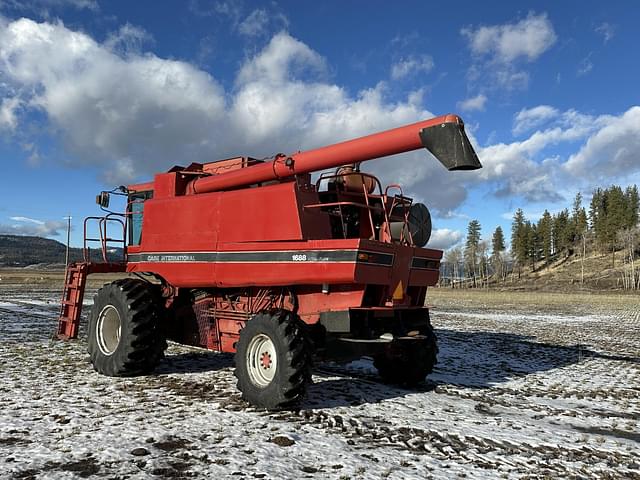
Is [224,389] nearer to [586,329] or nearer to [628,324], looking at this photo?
[586,329]

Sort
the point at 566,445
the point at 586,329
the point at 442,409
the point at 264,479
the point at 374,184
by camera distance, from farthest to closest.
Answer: the point at 586,329 < the point at 374,184 < the point at 442,409 < the point at 566,445 < the point at 264,479

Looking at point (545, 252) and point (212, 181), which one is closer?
point (212, 181)

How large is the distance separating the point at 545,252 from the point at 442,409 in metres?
117

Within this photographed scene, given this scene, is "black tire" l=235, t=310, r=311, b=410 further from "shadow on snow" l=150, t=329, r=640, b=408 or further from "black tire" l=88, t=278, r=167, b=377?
"black tire" l=88, t=278, r=167, b=377

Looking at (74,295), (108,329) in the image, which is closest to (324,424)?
(108,329)

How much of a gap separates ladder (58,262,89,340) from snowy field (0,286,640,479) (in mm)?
532

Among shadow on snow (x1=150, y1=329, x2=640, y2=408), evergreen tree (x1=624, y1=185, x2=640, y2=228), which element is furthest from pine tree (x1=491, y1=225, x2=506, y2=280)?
shadow on snow (x1=150, y1=329, x2=640, y2=408)

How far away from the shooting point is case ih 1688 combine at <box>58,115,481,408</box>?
647cm

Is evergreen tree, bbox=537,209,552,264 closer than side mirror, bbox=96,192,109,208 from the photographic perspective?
No

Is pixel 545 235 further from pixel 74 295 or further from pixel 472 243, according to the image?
pixel 74 295

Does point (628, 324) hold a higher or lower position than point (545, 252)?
lower

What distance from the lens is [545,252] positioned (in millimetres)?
113312

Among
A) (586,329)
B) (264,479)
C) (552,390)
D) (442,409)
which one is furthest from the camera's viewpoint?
(586,329)

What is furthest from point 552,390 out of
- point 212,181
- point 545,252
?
point 545,252
